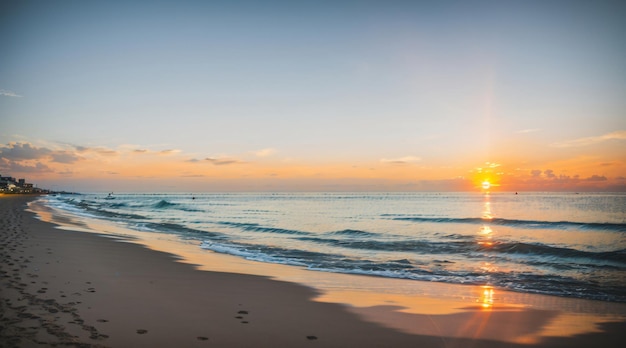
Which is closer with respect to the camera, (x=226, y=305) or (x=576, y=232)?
(x=226, y=305)

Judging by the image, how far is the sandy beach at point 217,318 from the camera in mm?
5555

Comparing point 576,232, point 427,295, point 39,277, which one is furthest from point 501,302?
point 576,232

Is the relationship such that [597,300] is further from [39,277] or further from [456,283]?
[39,277]

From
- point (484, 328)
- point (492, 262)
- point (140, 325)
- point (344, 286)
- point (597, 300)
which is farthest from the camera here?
point (492, 262)

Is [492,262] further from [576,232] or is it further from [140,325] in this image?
[576,232]

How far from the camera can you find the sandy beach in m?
5.55

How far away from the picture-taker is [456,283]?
450 inches

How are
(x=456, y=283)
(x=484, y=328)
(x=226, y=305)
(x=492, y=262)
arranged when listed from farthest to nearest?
(x=492, y=262), (x=456, y=283), (x=226, y=305), (x=484, y=328)

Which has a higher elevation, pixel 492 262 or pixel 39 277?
pixel 39 277

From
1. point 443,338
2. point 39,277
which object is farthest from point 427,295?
point 39,277

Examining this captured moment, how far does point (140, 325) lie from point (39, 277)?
447cm

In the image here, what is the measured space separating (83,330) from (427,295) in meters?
7.73

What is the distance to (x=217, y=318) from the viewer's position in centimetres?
671

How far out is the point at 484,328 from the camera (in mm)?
6820
